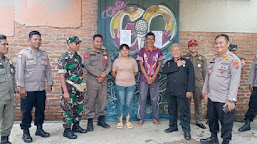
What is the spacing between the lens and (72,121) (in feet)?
11.9

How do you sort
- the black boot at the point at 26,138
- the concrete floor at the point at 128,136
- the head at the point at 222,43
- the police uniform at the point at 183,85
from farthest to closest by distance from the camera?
the police uniform at the point at 183,85 < the concrete floor at the point at 128,136 < the black boot at the point at 26,138 < the head at the point at 222,43

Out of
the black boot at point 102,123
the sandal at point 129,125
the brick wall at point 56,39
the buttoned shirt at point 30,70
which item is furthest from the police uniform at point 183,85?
the buttoned shirt at point 30,70

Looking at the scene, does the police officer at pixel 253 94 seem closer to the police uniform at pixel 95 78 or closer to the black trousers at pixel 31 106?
the police uniform at pixel 95 78

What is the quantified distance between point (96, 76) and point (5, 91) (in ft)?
5.33

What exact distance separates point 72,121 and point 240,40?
4.61 metres

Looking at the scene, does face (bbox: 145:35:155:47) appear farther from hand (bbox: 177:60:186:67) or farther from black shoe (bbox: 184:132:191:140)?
black shoe (bbox: 184:132:191:140)

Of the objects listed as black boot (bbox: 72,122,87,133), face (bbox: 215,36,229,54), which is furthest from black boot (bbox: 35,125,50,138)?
face (bbox: 215,36,229,54)

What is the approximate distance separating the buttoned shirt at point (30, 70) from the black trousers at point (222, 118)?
313cm

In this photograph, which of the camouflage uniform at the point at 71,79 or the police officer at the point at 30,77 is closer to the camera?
the police officer at the point at 30,77

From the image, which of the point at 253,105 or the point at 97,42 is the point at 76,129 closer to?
the point at 97,42

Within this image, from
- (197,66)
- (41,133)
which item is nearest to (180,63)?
(197,66)

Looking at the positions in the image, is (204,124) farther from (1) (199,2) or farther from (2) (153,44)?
(1) (199,2)

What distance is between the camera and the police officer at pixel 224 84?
298 centimetres

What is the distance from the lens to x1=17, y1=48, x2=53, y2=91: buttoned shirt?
3.32 meters
